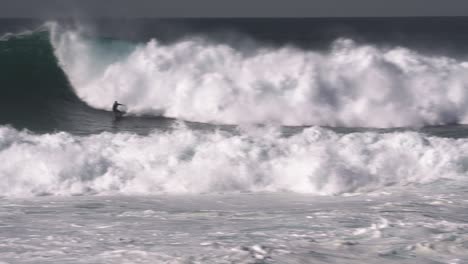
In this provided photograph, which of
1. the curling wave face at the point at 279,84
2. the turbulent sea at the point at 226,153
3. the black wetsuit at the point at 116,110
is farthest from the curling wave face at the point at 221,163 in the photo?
the black wetsuit at the point at 116,110

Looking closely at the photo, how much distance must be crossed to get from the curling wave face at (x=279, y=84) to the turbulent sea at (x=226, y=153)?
5 cm

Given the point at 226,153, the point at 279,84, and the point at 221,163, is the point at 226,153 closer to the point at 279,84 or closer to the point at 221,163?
the point at 221,163

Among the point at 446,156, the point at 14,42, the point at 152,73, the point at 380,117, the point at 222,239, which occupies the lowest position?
the point at 222,239

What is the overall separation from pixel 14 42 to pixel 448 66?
12753 mm

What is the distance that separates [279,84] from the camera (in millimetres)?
18516

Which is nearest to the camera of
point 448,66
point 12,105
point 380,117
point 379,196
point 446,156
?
point 379,196

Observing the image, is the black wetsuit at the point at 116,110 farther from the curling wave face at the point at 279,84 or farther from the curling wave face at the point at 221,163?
the curling wave face at the point at 221,163

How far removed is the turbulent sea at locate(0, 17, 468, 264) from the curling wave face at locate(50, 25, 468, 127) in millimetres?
47

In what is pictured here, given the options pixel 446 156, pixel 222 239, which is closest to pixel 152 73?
pixel 446 156

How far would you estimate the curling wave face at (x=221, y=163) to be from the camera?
1143 centimetres

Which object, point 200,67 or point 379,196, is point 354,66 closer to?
point 200,67

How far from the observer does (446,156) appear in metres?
12.2

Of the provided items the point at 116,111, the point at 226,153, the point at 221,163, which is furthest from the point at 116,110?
the point at 221,163

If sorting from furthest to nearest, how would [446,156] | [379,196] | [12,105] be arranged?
1. [12,105]
2. [446,156]
3. [379,196]
